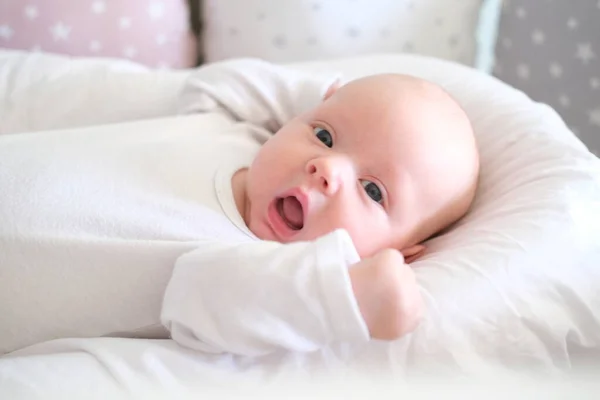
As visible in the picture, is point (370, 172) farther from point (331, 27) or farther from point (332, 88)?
point (331, 27)

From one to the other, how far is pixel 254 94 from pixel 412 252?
367 millimetres

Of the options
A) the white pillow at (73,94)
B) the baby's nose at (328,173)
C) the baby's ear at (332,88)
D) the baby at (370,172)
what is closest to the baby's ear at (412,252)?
the baby at (370,172)

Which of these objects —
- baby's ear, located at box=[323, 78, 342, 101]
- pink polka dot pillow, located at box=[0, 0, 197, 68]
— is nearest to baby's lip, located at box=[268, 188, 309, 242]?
baby's ear, located at box=[323, 78, 342, 101]

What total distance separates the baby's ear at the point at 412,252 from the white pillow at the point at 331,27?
30.5 inches

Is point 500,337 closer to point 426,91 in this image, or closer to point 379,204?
point 379,204

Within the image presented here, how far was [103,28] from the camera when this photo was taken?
1350 mm

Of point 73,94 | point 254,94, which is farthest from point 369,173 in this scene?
point 73,94

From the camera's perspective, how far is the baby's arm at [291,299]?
58 cm

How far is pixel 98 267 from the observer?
27.4 inches

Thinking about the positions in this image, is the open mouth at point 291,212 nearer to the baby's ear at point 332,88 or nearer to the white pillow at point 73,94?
the baby's ear at point 332,88

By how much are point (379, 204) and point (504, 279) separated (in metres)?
0.17

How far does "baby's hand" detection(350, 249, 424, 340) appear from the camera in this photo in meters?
0.58

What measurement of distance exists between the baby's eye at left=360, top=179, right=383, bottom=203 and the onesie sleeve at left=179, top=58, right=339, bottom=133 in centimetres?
25

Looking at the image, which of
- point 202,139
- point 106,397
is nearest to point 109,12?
point 202,139
